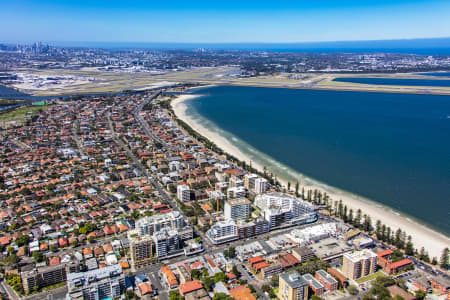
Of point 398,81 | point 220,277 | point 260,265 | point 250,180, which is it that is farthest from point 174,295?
point 398,81

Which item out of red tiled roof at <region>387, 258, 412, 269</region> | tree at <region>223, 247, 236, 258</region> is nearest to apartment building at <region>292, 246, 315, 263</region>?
tree at <region>223, 247, 236, 258</region>

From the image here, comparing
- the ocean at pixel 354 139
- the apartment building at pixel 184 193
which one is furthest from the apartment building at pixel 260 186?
the apartment building at pixel 184 193

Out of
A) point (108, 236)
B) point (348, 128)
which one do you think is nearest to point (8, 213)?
point (108, 236)

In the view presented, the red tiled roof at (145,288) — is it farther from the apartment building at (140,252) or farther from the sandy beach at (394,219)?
the sandy beach at (394,219)

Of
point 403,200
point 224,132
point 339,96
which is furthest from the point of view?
point 339,96

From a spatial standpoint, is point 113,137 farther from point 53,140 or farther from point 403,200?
point 403,200

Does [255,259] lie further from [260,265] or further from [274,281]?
[274,281]
